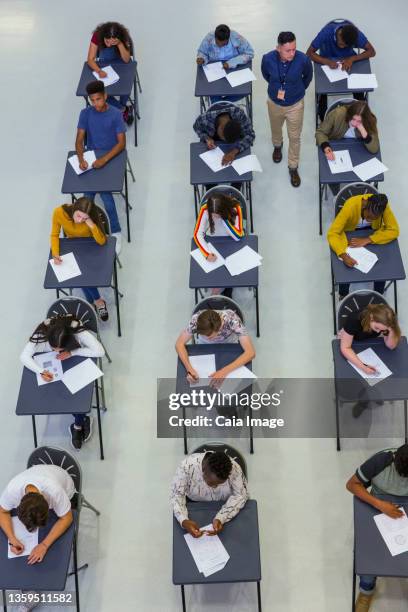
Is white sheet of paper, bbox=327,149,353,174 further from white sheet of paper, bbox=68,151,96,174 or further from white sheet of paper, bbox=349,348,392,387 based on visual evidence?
white sheet of paper, bbox=68,151,96,174

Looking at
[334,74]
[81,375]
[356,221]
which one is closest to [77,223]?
[81,375]

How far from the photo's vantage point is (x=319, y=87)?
796cm

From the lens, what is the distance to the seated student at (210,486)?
5.07 m

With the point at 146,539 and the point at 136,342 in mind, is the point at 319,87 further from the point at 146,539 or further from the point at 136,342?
the point at 146,539

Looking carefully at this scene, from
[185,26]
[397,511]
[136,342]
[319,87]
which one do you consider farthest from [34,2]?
[397,511]

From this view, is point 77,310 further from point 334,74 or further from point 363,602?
point 334,74

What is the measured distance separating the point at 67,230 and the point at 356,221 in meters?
2.30

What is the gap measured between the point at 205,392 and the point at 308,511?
3.72 feet

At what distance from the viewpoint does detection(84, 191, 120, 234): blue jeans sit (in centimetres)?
753

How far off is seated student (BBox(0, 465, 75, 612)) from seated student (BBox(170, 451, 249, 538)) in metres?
0.70

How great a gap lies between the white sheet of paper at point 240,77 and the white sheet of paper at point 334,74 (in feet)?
2.29

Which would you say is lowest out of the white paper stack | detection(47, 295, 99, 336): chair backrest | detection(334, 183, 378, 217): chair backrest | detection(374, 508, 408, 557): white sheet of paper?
the white paper stack

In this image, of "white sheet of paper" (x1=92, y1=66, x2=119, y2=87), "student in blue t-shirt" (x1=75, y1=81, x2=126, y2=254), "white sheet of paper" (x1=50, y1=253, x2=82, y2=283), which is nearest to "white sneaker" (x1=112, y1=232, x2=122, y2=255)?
"student in blue t-shirt" (x1=75, y1=81, x2=126, y2=254)

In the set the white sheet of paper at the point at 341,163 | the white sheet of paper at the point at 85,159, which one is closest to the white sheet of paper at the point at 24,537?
the white sheet of paper at the point at 85,159
